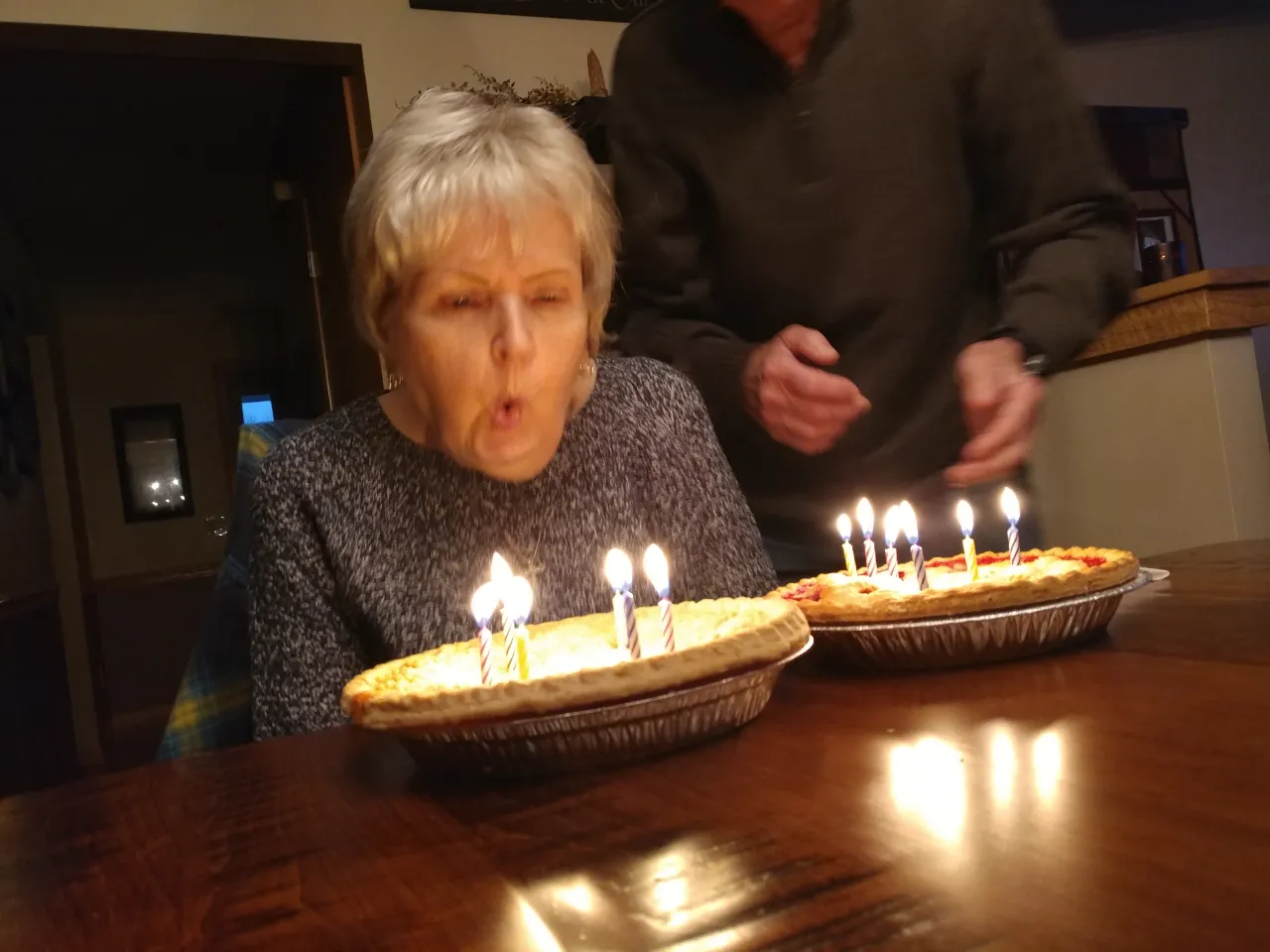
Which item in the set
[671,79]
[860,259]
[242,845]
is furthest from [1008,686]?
[671,79]

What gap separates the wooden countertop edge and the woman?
133 centimetres

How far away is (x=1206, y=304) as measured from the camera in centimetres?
210

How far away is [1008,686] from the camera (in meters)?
0.65

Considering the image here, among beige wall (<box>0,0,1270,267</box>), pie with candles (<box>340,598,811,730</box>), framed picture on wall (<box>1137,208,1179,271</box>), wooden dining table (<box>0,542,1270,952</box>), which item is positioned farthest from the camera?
framed picture on wall (<box>1137,208,1179,271</box>)

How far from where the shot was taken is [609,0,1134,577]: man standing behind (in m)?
1.33

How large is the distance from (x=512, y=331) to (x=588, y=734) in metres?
0.54

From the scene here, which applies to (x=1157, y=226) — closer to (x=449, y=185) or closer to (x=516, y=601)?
(x=449, y=185)

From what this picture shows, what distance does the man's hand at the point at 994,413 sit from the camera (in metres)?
1.08

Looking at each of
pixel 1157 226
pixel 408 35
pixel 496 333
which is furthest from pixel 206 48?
pixel 1157 226

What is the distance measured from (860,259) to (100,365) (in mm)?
6523

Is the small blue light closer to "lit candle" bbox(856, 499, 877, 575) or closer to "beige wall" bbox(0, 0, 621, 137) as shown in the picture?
"beige wall" bbox(0, 0, 621, 137)

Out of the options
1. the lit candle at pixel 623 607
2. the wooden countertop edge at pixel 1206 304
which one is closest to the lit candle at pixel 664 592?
the lit candle at pixel 623 607

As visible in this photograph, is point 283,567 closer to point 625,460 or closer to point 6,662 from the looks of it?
point 625,460

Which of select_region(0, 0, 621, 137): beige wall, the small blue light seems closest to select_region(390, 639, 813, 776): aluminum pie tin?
select_region(0, 0, 621, 137): beige wall
